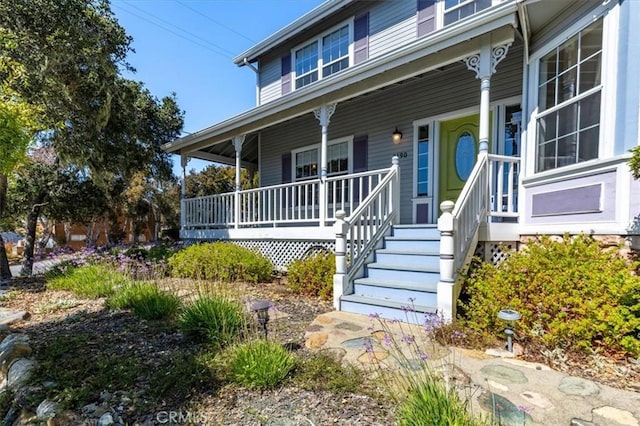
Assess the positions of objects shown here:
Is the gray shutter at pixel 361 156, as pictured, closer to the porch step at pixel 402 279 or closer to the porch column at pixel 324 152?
the porch column at pixel 324 152

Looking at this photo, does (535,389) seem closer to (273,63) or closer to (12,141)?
(12,141)

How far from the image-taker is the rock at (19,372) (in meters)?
3.02

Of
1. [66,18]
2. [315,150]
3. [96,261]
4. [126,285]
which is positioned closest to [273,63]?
[315,150]

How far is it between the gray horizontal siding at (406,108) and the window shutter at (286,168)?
46 cm

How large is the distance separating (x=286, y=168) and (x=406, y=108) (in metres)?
4.04

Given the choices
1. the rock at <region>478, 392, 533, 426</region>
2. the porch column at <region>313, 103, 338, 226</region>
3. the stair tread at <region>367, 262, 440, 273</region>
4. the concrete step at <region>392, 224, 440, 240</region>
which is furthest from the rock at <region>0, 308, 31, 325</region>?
the rock at <region>478, 392, 533, 426</region>

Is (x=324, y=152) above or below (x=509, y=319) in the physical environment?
above

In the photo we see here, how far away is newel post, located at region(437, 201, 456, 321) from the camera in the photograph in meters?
3.80

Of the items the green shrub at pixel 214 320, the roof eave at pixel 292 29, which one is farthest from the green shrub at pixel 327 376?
the roof eave at pixel 292 29

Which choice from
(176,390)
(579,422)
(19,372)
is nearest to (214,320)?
(176,390)

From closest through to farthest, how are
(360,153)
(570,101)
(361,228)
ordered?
(570,101) → (361,228) → (360,153)

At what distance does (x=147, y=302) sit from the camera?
4508 millimetres

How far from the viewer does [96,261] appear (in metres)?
7.16

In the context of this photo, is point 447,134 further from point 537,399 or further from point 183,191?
point 183,191
